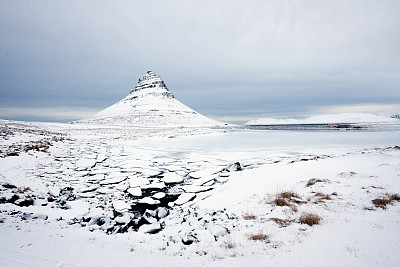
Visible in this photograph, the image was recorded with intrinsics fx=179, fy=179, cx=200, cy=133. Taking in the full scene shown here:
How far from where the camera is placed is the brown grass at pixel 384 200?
157 inches

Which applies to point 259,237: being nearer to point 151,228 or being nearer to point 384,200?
point 151,228

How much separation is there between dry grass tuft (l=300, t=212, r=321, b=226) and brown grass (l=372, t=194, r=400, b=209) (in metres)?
1.53

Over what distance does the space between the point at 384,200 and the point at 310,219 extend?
199 centimetres

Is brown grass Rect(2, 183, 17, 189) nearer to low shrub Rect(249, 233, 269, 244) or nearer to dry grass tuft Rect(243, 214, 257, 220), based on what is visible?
dry grass tuft Rect(243, 214, 257, 220)

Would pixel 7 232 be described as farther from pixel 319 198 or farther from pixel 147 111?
pixel 147 111

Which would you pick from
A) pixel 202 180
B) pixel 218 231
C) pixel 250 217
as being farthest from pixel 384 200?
pixel 202 180

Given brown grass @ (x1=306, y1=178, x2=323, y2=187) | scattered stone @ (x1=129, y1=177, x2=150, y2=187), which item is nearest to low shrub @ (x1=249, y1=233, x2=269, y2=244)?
brown grass @ (x1=306, y1=178, x2=323, y2=187)

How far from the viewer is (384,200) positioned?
4090 millimetres

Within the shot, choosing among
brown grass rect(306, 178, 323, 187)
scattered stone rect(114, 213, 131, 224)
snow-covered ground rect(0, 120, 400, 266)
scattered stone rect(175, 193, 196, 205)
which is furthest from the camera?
scattered stone rect(175, 193, 196, 205)

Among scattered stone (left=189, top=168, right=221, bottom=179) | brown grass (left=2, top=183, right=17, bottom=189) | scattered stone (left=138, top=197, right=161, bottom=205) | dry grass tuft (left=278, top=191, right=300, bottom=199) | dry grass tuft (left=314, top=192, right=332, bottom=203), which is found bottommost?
scattered stone (left=138, top=197, right=161, bottom=205)

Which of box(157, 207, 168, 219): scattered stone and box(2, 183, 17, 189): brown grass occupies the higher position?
box(2, 183, 17, 189): brown grass

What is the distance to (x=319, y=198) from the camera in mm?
4648

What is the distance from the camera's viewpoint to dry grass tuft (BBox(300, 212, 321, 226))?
12.0 ft

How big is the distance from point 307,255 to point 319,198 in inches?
91.3
